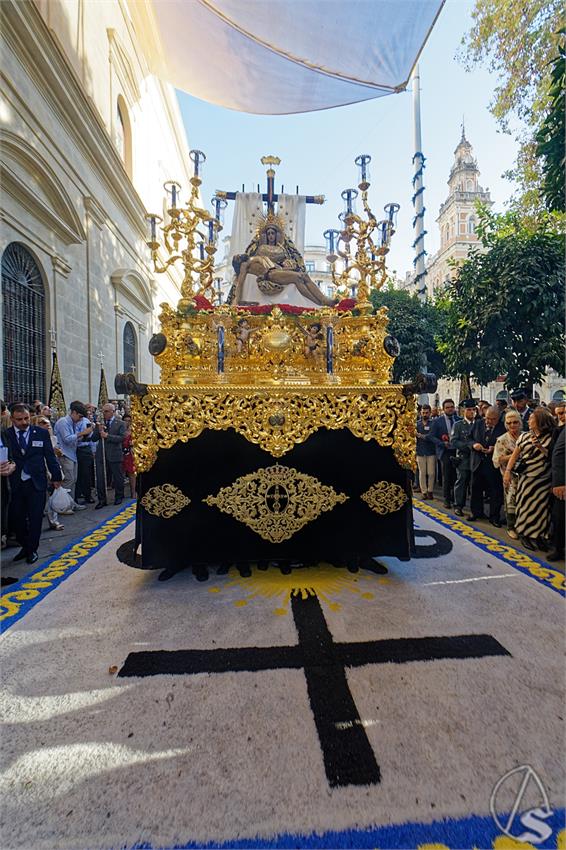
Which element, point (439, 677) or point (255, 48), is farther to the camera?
point (255, 48)

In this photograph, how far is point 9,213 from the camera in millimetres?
6008

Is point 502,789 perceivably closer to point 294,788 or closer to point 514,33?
point 294,788

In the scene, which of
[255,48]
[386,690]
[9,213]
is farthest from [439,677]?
[255,48]

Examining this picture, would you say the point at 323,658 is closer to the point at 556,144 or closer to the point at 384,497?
the point at 384,497

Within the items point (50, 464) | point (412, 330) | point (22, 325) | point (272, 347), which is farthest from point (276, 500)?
point (412, 330)

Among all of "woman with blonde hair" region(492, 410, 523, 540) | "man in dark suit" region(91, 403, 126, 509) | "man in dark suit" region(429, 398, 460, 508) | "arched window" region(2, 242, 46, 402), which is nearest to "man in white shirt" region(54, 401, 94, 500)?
"man in dark suit" region(91, 403, 126, 509)

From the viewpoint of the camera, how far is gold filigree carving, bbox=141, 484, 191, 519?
3273 millimetres

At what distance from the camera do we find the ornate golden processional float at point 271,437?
10.5ft

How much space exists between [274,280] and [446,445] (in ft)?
13.0

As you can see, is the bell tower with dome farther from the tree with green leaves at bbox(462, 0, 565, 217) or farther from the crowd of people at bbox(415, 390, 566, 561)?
the crowd of people at bbox(415, 390, 566, 561)

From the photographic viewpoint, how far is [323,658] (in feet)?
7.74

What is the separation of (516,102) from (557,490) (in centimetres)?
1149

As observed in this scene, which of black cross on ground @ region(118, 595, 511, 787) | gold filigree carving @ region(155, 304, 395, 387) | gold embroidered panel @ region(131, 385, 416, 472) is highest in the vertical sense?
gold filigree carving @ region(155, 304, 395, 387)

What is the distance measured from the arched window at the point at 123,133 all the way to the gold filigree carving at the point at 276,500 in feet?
36.8
